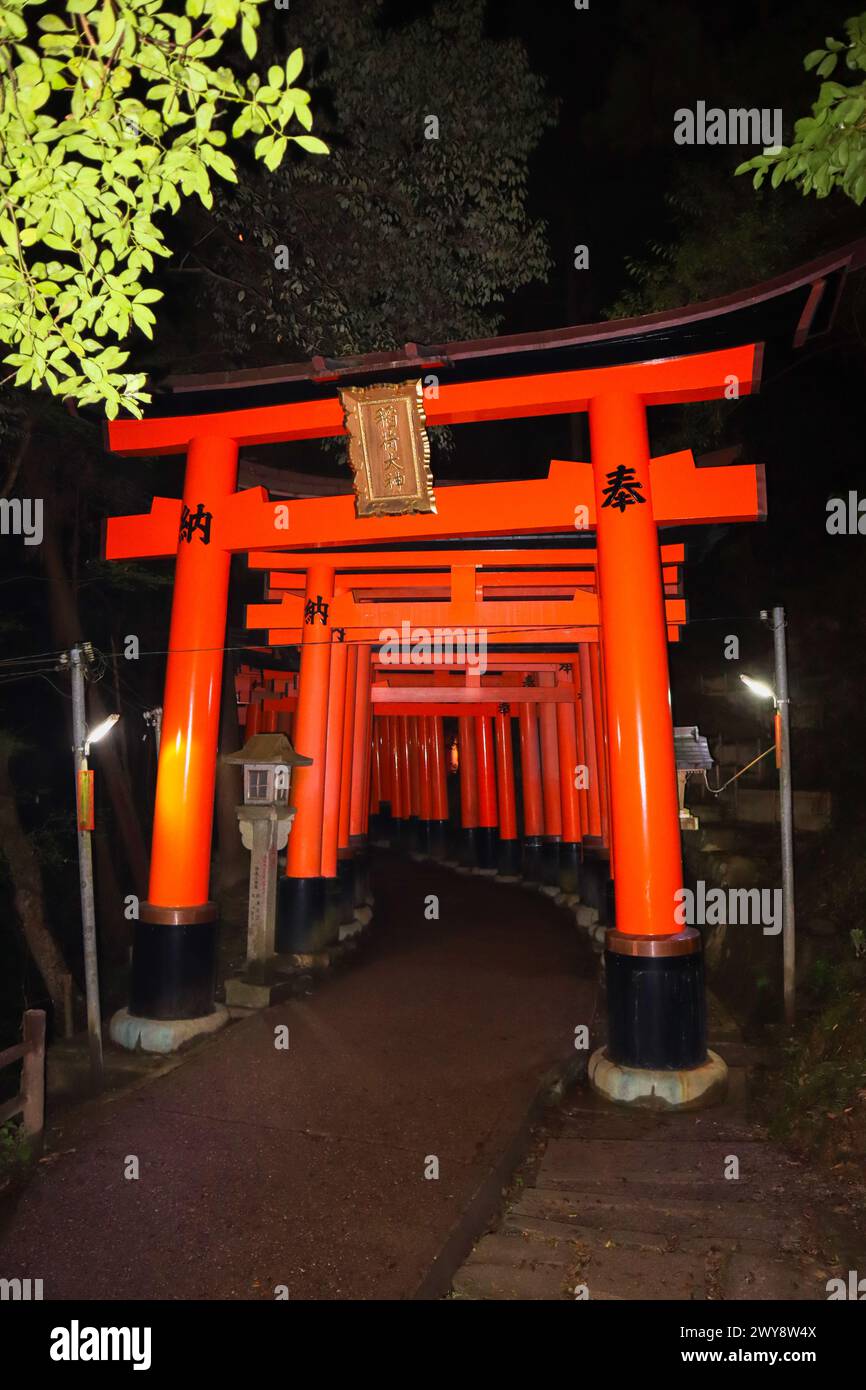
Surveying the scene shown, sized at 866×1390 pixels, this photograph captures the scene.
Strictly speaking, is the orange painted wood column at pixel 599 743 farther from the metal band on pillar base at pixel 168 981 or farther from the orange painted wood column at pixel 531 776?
the metal band on pillar base at pixel 168 981

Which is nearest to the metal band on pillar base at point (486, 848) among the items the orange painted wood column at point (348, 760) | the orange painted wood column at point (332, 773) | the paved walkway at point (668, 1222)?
the orange painted wood column at point (348, 760)

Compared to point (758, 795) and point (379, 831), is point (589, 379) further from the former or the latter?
point (379, 831)

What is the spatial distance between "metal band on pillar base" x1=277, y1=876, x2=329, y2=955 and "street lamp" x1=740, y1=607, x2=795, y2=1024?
18.1ft

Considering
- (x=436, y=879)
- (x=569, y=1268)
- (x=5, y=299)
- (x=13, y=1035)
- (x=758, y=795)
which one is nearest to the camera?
(x=5, y=299)

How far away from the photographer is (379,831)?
31.9m

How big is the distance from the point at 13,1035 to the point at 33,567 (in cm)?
748

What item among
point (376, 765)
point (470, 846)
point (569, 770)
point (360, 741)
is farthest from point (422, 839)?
point (360, 741)

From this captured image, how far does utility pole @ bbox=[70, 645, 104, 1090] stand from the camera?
7422mm

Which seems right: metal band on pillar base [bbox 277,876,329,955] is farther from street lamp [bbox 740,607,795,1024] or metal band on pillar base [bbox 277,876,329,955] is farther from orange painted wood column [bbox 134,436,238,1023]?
street lamp [bbox 740,607,795,1024]

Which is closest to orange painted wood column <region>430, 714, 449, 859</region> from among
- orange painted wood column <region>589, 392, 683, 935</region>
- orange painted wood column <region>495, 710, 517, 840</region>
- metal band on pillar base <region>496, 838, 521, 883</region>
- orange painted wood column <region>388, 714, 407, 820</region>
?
orange painted wood column <region>388, 714, 407, 820</region>

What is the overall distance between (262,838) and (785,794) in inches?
220

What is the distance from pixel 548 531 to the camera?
8.16 meters

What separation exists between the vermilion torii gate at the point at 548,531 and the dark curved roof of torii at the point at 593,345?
0.12 metres
